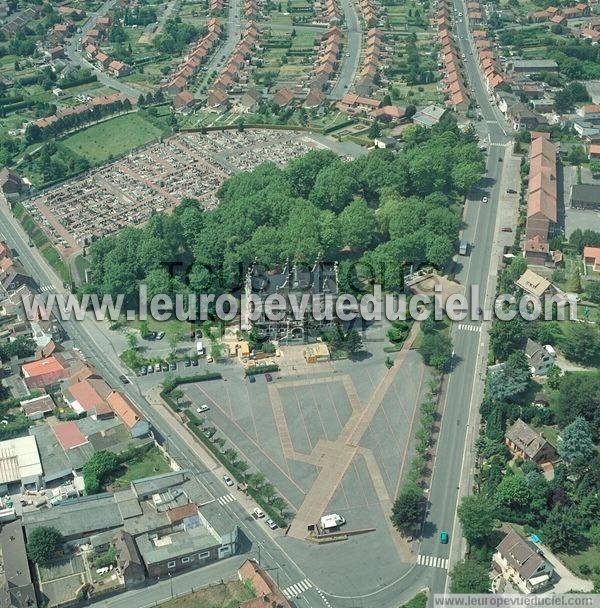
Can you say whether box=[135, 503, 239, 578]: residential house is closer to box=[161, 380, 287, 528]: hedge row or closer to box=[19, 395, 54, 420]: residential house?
box=[161, 380, 287, 528]: hedge row

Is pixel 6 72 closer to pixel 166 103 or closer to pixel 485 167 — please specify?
pixel 166 103

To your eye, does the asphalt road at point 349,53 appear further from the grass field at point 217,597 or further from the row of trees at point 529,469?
the grass field at point 217,597

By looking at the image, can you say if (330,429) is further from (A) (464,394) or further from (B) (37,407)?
(B) (37,407)

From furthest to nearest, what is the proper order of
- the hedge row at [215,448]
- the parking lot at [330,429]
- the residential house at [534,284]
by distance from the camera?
1. the residential house at [534,284]
2. the parking lot at [330,429]
3. the hedge row at [215,448]

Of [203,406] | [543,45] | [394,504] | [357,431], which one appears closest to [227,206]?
[203,406]

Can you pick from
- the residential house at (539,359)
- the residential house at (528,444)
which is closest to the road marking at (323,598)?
the residential house at (528,444)

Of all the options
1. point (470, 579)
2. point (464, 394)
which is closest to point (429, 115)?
point (464, 394)
